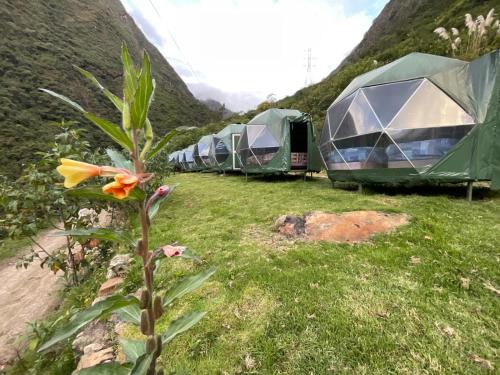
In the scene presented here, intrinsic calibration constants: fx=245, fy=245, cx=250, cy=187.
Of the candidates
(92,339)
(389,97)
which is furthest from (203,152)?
(92,339)

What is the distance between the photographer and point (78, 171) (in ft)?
2.96

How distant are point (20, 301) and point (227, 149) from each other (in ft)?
40.9

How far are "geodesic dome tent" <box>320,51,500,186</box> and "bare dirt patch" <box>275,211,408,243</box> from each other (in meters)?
2.18

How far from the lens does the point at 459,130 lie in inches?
212

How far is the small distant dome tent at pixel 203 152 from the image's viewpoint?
69.3ft

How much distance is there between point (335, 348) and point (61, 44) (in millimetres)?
79483

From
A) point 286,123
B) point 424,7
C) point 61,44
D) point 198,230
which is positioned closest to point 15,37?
point 61,44

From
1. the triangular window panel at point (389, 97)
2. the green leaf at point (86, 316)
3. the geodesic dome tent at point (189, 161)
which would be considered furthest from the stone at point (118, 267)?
the geodesic dome tent at point (189, 161)

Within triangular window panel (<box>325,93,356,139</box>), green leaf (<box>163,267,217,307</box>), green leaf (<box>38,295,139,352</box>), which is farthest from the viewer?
triangular window panel (<box>325,93,356,139</box>)

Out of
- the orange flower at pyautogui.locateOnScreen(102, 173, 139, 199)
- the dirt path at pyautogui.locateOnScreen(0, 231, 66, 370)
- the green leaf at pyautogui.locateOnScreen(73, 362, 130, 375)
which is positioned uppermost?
the orange flower at pyautogui.locateOnScreen(102, 173, 139, 199)

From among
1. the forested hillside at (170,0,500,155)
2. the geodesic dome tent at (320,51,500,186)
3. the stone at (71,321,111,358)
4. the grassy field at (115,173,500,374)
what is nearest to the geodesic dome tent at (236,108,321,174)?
the geodesic dome tent at (320,51,500,186)

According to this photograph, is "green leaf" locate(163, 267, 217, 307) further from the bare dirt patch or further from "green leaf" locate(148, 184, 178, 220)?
the bare dirt patch

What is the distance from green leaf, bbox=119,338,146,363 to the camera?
3.90 feet

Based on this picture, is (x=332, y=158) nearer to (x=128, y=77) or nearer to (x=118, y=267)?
(x=118, y=267)
